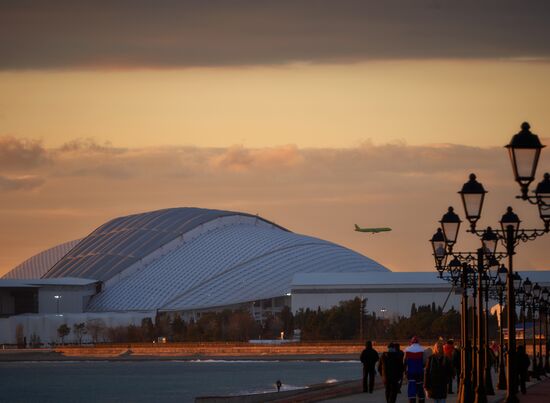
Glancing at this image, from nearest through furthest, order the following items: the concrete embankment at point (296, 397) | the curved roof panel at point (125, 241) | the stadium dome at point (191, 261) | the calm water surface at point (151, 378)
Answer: the concrete embankment at point (296, 397)
the calm water surface at point (151, 378)
the stadium dome at point (191, 261)
the curved roof panel at point (125, 241)

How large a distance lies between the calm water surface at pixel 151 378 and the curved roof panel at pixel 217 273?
17.7 metres

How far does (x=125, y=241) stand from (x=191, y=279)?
10.3 metres

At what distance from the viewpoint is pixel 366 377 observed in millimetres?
37562

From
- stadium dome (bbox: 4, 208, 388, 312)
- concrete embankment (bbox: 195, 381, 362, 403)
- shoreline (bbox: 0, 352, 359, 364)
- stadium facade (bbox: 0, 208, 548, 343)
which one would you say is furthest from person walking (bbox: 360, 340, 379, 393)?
stadium dome (bbox: 4, 208, 388, 312)

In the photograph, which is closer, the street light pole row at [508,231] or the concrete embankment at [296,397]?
the street light pole row at [508,231]

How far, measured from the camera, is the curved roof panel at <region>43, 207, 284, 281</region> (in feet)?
530

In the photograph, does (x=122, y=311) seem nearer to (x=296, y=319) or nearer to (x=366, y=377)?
(x=296, y=319)

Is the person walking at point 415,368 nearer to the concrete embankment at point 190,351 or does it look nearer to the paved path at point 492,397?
the paved path at point 492,397

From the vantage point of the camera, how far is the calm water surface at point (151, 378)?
81.0 meters

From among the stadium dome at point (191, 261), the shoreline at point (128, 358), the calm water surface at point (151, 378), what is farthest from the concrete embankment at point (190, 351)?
the stadium dome at point (191, 261)

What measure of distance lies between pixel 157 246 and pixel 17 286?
1530 centimetres

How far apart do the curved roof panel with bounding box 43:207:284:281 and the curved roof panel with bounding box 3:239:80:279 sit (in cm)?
879

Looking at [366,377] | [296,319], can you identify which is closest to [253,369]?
[296,319]

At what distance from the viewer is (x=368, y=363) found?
3597 centimetres
